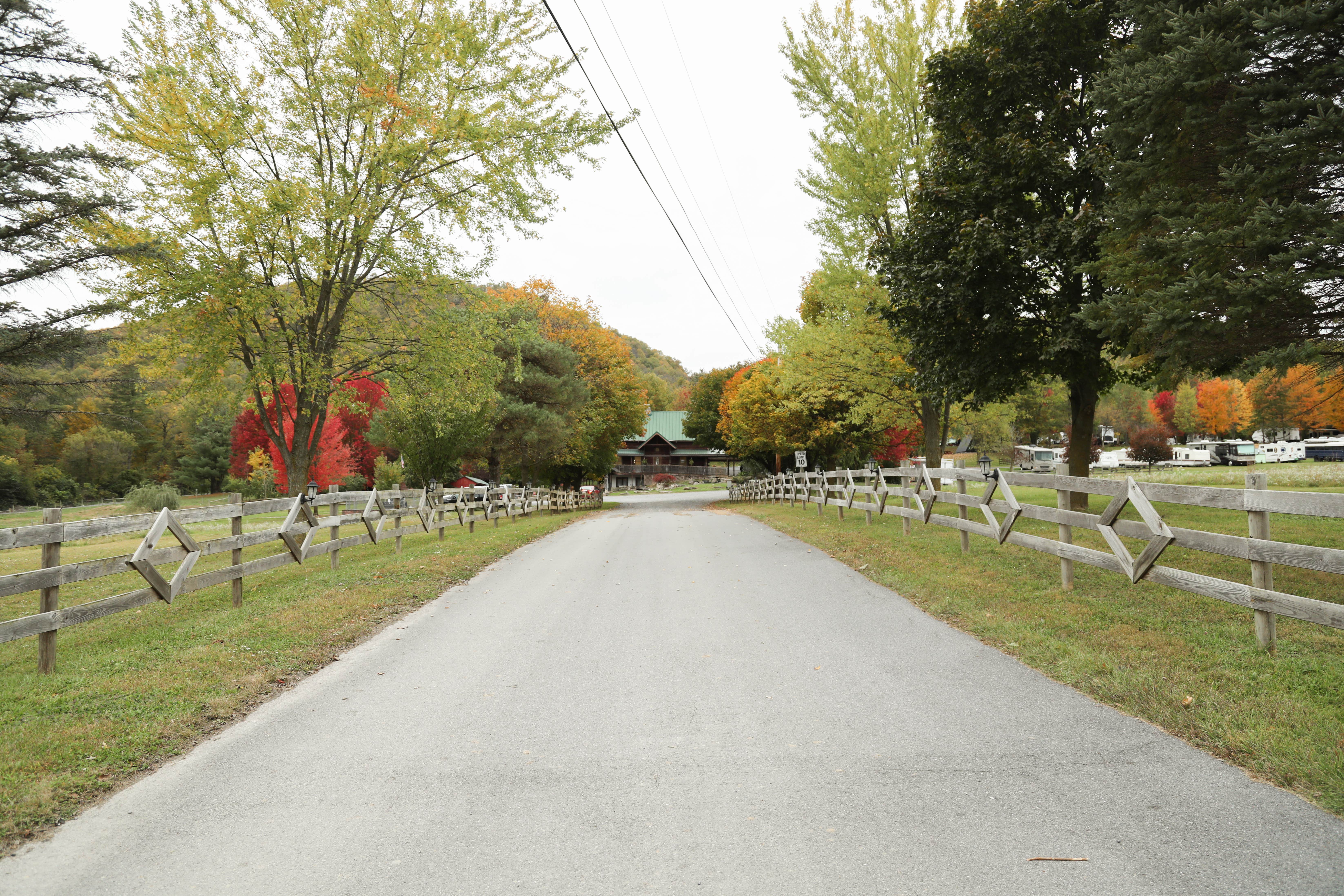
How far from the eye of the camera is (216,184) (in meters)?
12.5

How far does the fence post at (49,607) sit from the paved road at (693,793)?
216 centimetres

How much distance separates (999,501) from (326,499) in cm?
1004

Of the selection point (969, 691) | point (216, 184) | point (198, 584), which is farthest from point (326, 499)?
point (969, 691)

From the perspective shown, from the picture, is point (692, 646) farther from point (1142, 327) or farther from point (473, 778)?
point (1142, 327)

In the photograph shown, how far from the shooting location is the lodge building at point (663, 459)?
279 feet

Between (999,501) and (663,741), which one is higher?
(999,501)

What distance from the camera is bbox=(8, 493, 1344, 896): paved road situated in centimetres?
257

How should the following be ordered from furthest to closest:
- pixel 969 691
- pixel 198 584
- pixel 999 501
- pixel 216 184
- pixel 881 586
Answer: pixel 216 184
pixel 999 501
pixel 881 586
pixel 198 584
pixel 969 691

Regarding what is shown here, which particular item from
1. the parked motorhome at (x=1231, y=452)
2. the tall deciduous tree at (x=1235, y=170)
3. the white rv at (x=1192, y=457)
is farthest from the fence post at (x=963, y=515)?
the parked motorhome at (x=1231, y=452)

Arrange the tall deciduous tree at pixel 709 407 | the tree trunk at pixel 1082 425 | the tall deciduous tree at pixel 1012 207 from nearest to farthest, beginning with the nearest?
the tall deciduous tree at pixel 1012 207 < the tree trunk at pixel 1082 425 < the tall deciduous tree at pixel 709 407

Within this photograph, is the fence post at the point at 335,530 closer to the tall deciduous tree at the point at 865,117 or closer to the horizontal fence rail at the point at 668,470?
the tall deciduous tree at the point at 865,117

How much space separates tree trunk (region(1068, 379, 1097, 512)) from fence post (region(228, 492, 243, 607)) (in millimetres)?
14505

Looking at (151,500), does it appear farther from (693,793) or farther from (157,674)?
(693,793)

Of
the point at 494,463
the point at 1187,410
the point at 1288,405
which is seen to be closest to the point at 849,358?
the point at 494,463
